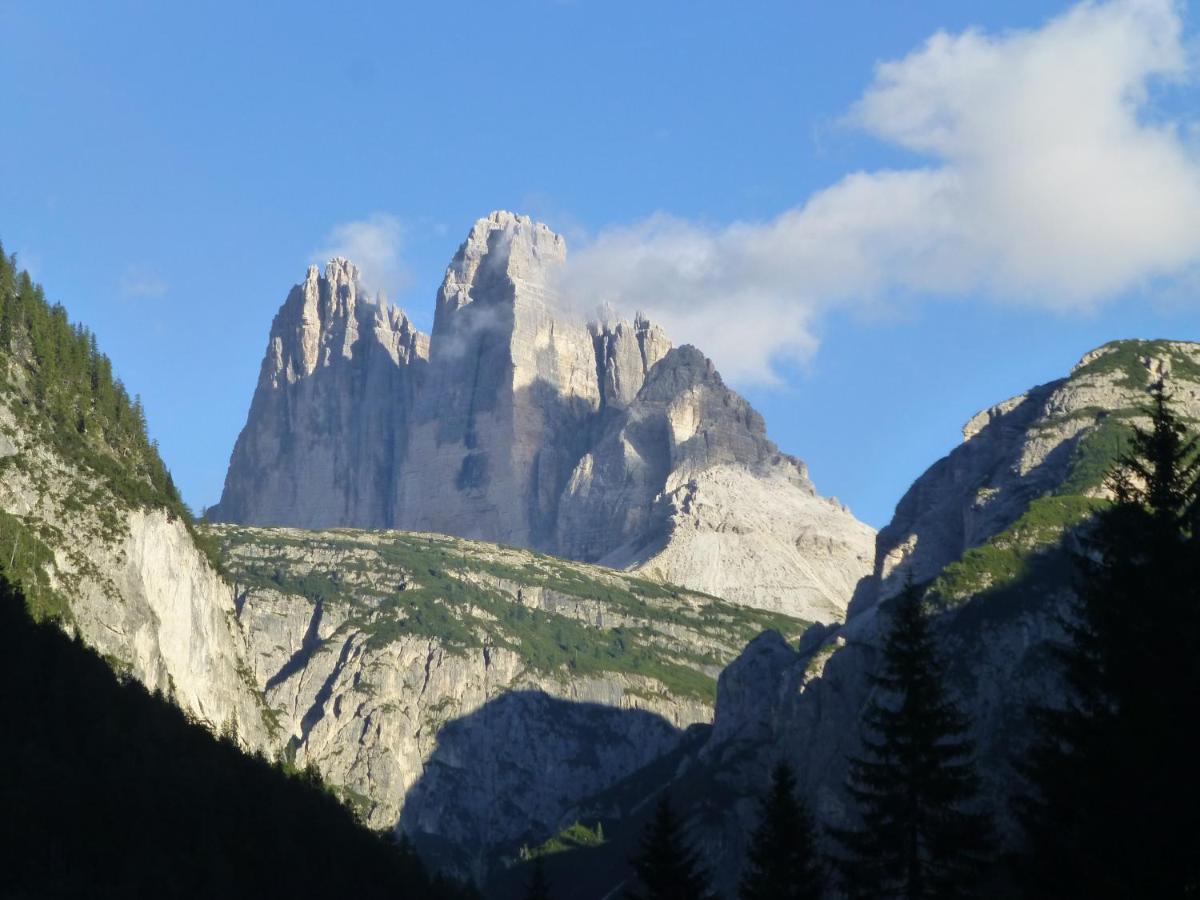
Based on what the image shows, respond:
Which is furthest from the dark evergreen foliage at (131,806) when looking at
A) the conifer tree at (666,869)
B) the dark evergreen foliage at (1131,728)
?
the dark evergreen foliage at (1131,728)

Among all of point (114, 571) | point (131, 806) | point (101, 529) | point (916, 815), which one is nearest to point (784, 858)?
point (916, 815)

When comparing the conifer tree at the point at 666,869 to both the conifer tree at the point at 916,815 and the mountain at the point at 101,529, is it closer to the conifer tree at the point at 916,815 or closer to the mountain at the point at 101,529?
the conifer tree at the point at 916,815

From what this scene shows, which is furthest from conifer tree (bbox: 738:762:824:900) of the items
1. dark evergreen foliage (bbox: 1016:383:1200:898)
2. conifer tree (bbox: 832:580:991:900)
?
dark evergreen foliage (bbox: 1016:383:1200:898)

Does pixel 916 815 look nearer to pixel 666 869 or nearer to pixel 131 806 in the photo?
pixel 666 869

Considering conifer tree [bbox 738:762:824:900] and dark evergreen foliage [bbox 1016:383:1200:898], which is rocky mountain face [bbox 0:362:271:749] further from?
dark evergreen foliage [bbox 1016:383:1200:898]

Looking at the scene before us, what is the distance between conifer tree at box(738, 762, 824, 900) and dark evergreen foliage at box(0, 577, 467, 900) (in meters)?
38.4

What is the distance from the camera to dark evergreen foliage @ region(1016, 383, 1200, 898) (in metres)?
39.5

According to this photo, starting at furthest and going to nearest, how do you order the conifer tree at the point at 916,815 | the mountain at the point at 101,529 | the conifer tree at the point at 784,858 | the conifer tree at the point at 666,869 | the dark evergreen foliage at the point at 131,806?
the mountain at the point at 101,529 → the dark evergreen foliage at the point at 131,806 → the conifer tree at the point at 666,869 → the conifer tree at the point at 784,858 → the conifer tree at the point at 916,815

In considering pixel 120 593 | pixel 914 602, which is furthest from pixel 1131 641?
pixel 120 593

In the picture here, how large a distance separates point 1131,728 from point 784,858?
59.7ft

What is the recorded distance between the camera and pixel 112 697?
109 meters

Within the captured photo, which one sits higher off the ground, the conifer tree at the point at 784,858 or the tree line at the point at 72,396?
the tree line at the point at 72,396

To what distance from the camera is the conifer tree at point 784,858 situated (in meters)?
55.8

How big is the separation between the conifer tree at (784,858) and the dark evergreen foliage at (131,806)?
38399 millimetres
